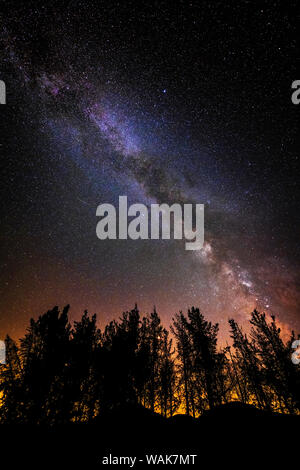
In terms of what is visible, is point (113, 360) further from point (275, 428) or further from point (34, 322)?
point (275, 428)

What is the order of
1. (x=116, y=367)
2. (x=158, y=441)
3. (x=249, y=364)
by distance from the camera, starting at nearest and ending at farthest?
(x=158, y=441), (x=116, y=367), (x=249, y=364)

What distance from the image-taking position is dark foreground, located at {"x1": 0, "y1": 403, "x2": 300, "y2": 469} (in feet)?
21.1

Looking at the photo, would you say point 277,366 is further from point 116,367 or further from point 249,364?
point 116,367

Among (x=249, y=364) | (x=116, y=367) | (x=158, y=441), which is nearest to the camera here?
(x=158, y=441)

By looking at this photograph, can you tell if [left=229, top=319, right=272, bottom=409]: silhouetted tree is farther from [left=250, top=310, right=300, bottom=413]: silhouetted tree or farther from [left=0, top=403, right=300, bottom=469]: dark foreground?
[left=0, top=403, right=300, bottom=469]: dark foreground

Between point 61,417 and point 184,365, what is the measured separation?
11.9 metres

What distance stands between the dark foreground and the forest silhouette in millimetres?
1481

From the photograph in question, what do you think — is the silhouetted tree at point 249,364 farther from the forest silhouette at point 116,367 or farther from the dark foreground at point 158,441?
the dark foreground at point 158,441

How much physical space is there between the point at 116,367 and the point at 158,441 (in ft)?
27.1

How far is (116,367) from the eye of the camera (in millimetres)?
14828

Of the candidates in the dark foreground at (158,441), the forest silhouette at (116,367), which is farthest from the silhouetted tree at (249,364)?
→ the dark foreground at (158,441)

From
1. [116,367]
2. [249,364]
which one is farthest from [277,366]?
[116,367]
